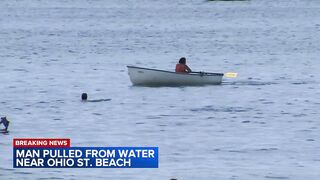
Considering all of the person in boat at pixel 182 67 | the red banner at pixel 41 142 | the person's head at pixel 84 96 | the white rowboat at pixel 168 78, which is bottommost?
the red banner at pixel 41 142

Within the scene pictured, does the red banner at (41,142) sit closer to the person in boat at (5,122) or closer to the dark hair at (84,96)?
the person in boat at (5,122)

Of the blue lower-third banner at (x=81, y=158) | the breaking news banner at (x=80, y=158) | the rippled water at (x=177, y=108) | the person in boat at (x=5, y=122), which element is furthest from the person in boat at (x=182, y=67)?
the blue lower-third banner at (x=81, y=158)

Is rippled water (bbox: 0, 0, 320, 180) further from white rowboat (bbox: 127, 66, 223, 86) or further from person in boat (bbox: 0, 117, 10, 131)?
person in boat (bbox: 0, 117, 10, 131)

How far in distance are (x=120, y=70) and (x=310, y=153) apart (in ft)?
143

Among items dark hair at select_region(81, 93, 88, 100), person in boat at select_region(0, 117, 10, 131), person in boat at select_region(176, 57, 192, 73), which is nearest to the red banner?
person in boat at select_region(0, 117, 10, 131)

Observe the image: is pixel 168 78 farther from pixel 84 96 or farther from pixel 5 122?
pixel 5 122

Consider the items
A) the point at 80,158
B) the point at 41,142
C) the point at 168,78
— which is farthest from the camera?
the point at 168,78

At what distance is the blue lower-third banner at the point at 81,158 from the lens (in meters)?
39.8

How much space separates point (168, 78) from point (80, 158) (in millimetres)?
28573

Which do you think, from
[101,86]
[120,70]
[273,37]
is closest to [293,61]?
[120,70]

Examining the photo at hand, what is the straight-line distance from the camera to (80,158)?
40906mm

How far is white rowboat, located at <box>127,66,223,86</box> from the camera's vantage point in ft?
223

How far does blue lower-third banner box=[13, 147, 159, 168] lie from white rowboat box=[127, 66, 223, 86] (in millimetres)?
25810

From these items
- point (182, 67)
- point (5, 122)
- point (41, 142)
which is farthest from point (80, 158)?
point (182, 67)
